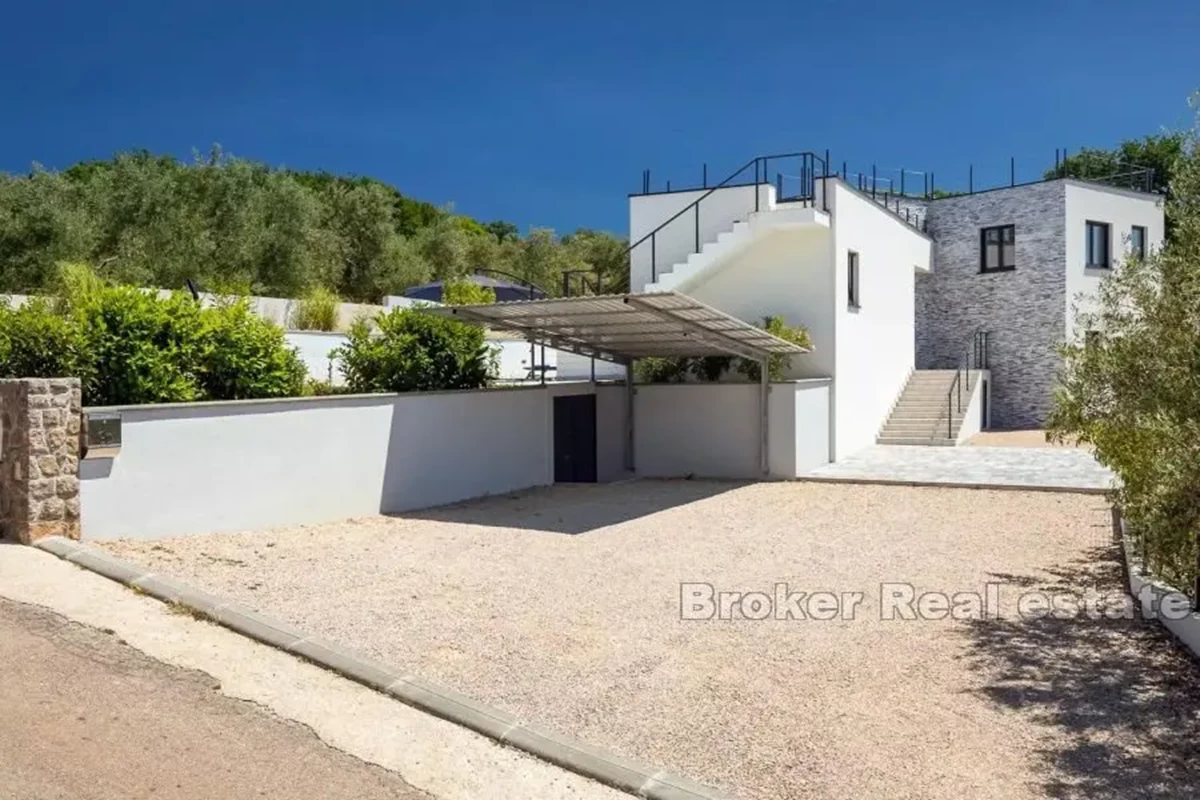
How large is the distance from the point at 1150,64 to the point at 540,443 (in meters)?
Result: 18.4

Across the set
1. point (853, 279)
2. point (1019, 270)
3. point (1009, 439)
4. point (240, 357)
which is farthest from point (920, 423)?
point (240, 357)

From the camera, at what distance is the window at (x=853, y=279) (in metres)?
18.6

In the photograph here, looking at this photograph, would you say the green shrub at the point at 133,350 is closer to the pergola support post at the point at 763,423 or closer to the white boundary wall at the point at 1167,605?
the pergola support post at the point at 763,423

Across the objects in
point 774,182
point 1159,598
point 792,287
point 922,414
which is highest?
point 774,182

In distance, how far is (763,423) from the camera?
15859mm

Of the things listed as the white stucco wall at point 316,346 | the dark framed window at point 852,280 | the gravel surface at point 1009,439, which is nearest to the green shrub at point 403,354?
the white stucco wall at point 316,346

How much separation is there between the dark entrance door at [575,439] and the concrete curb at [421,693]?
8918 millimetres

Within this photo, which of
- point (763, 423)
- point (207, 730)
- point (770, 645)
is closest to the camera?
point (207, 730)

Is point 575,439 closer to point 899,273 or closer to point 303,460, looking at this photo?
point 303,460

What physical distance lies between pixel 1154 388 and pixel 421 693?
5.06m

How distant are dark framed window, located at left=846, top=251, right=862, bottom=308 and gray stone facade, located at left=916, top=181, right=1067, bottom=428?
27.1 feet

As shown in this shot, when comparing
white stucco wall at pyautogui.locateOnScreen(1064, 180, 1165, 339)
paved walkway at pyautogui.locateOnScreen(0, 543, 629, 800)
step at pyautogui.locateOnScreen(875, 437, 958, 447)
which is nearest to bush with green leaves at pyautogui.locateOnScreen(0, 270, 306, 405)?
paved walkway at pyautogui.locateOnScreen(0, 543, 629, 800)

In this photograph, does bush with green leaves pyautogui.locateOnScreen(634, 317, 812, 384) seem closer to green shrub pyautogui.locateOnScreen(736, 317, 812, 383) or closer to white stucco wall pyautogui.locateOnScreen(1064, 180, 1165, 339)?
green shrub pyautogui.locateOnScreen(736, 317, 812, 383)

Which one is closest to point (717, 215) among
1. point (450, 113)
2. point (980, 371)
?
point (980, 371)
